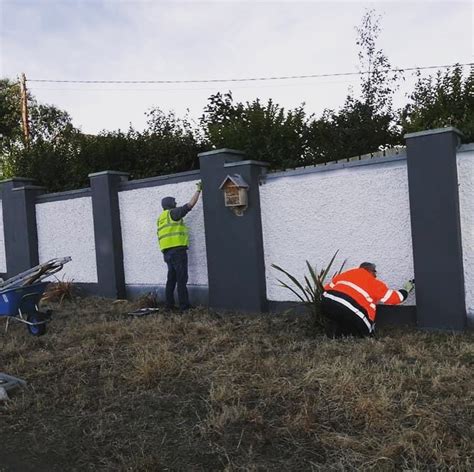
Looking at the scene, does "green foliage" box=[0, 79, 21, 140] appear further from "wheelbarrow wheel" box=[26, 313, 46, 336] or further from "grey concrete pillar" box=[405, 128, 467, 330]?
"grey concrete pillar" box=[405, 128, 467, 330]

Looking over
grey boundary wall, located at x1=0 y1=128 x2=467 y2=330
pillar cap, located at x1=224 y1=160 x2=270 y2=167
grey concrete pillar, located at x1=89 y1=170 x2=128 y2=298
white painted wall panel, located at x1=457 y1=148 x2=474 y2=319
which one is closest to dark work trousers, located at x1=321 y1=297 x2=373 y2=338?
grey boundary wall, located at x1=0 y1=128 x2=467 y2=330

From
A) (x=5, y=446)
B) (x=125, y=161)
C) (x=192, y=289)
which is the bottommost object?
(x=5, y=446)

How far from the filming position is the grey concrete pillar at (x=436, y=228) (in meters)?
5.60

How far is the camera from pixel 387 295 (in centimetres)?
562

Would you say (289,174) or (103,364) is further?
(289,174)

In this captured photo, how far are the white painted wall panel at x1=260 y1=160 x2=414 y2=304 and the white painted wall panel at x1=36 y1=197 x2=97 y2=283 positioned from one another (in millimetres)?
3717

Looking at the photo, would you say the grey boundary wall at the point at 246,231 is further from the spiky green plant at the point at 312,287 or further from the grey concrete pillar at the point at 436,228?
the spiky green plant at the point at 312,287

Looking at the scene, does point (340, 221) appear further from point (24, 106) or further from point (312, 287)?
point (24, 106)

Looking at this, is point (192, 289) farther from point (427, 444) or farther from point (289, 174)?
point (427, 444)

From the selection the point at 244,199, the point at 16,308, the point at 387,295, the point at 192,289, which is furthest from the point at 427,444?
the point at 192,289

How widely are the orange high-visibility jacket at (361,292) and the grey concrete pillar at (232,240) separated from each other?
1686 mm

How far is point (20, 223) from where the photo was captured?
1049 cm

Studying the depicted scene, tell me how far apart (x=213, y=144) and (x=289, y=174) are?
3.10 m

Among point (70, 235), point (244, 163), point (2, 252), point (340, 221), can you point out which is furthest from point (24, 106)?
point (340, 221)
